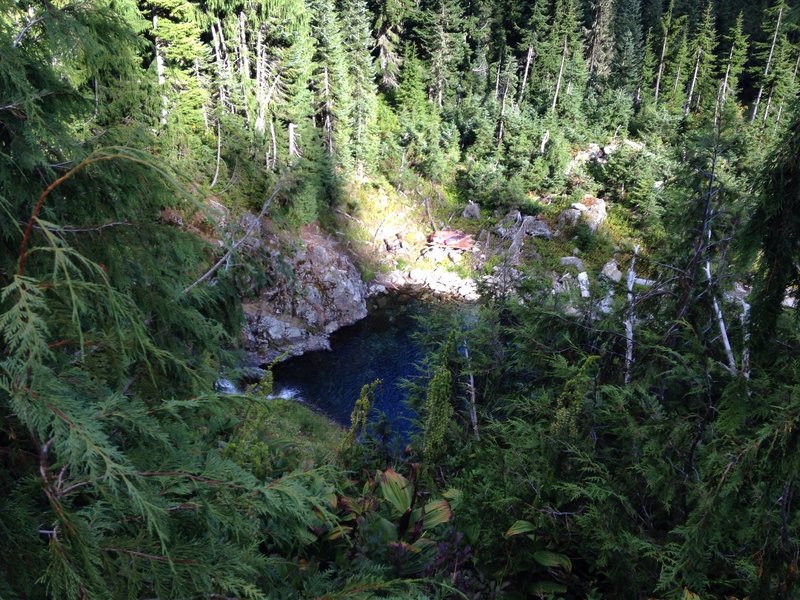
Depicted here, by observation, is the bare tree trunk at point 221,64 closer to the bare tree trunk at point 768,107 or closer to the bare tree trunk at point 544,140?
the bare tree trunk at point 544,140

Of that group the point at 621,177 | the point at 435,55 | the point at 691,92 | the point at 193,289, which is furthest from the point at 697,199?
the point at 691,92

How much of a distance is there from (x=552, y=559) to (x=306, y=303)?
67.7ft

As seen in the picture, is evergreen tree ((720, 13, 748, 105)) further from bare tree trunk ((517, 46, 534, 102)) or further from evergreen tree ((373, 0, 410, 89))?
evergreen tree ((373, 0, 410, 89))

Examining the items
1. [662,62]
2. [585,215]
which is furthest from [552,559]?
[662,62]

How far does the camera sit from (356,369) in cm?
2028

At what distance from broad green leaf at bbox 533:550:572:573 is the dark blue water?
39.0 feet

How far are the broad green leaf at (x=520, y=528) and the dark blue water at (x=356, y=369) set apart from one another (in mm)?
11939

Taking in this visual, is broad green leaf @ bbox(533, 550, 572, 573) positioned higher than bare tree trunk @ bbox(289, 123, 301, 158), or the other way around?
broad green leaf @ bbox(533, 550, 572, 573)

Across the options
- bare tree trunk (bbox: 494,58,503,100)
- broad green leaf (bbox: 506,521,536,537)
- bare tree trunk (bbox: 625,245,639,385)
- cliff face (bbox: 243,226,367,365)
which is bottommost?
cliff face (bbox: 243,226,367,365)

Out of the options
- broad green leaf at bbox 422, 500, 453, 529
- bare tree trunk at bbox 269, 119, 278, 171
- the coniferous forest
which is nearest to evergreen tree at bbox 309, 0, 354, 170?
bare tree trunk at bbox 269, 119, 278, 171

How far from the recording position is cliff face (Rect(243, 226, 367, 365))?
21.0 meters

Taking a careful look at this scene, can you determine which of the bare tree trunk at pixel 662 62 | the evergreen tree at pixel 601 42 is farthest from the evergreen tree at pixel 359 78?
the bare tree trunk at pixel 662 62

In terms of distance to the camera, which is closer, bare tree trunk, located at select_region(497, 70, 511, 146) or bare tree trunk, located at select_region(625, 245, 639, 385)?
bare tree trunk, located at select_region(625, 245, 639, 385)

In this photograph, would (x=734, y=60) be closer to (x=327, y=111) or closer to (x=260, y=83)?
(x=327, y=111)
